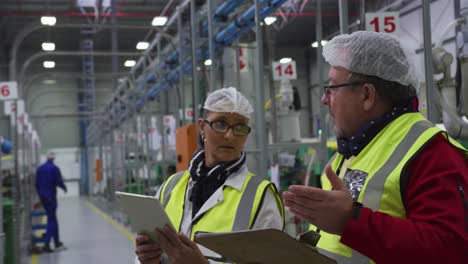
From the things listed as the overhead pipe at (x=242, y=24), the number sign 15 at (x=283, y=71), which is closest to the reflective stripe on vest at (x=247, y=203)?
the overhead pipe at (x=242, y=24)

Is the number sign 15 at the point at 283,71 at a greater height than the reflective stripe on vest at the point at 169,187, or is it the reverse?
the number sign 15 at the point at 283,71

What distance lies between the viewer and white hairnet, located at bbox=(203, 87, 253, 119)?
2.71m

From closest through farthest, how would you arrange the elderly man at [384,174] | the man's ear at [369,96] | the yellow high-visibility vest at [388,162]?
Result: the elderly man at [384,174] < the yellow high-visibility vest at [388,162] < the man's ear at [369,96]

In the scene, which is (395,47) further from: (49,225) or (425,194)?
(49,225)

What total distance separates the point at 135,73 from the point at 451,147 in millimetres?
10788

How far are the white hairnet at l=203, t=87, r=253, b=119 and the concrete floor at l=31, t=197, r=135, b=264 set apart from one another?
607 cm

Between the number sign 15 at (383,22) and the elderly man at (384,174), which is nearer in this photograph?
the elderly man at (384,174)

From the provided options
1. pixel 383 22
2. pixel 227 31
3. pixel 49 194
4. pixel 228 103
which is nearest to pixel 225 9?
pixel 227 31

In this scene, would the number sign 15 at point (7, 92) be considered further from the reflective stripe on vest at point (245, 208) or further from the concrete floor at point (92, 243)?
the reflective stripe on vest at point (245, 208)

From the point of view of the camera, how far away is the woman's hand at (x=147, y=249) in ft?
6.99

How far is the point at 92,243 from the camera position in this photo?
10.7 m

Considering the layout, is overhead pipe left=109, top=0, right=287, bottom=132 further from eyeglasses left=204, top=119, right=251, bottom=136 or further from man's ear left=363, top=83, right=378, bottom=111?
man's ear left=363, top=83, right=378, bottom=111

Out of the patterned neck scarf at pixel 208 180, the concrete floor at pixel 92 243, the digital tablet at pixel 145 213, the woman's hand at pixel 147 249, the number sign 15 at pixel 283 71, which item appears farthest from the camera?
the concrete floor at pixel 92 243

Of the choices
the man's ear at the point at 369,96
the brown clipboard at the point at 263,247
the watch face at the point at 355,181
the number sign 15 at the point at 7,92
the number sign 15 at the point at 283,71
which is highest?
the number sign 15 at the point at 7,92
